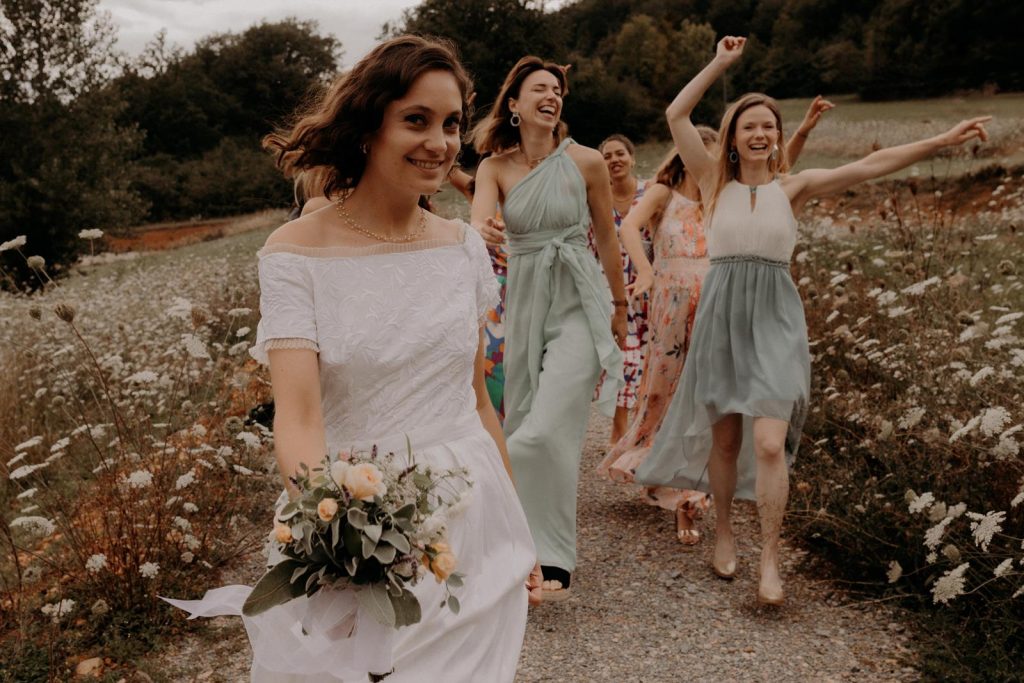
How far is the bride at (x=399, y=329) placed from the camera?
1.89 m

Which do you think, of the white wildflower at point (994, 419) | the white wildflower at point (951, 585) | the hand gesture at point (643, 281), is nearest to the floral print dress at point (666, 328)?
the hand gesture at point (643, 281)

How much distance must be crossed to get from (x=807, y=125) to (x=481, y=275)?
140 inches

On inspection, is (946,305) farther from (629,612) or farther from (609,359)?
(629,612)

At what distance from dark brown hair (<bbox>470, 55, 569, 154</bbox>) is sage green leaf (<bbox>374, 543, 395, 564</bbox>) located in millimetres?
4142

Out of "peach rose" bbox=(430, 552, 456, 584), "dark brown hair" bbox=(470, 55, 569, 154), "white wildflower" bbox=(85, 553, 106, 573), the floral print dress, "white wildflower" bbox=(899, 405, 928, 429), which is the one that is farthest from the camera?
the floral print dress

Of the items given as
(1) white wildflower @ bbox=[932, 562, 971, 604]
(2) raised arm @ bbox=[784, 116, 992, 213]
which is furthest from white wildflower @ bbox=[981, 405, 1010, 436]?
(2) raised arm @ bbox=[784, 116, 992, 213]

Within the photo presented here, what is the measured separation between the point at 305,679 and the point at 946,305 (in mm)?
5612

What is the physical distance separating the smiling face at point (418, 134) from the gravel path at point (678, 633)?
2.72 metres

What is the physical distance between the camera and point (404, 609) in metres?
1.48

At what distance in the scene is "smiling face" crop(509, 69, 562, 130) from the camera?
16.7ft

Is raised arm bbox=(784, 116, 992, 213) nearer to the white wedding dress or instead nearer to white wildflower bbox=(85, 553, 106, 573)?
the white wedding dress

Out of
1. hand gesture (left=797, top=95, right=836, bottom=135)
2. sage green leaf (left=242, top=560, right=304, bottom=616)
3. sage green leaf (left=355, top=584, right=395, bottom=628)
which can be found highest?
hand gesture (left=797, top=95, right=836, bottom=135)

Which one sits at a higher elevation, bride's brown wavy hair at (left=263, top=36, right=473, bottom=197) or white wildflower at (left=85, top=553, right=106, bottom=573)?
bride's brown wavy hair at (left=263, top=36, right=473, bottom=197)

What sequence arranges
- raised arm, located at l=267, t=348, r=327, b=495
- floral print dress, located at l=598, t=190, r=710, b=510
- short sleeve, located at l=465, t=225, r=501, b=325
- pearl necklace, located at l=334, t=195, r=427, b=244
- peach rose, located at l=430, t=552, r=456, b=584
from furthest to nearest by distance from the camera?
floral print dress, located at l=598, t=190, r=710, b=510
short sleeve, located at l=465, t=225, r=501, b=325
pearl necklace, located at l=334, t=195, r=427, b=244
raised arm, located at l=267, t=348, r=327, b=495
peach rose, located at l=430, t=552, r=456, b=584
